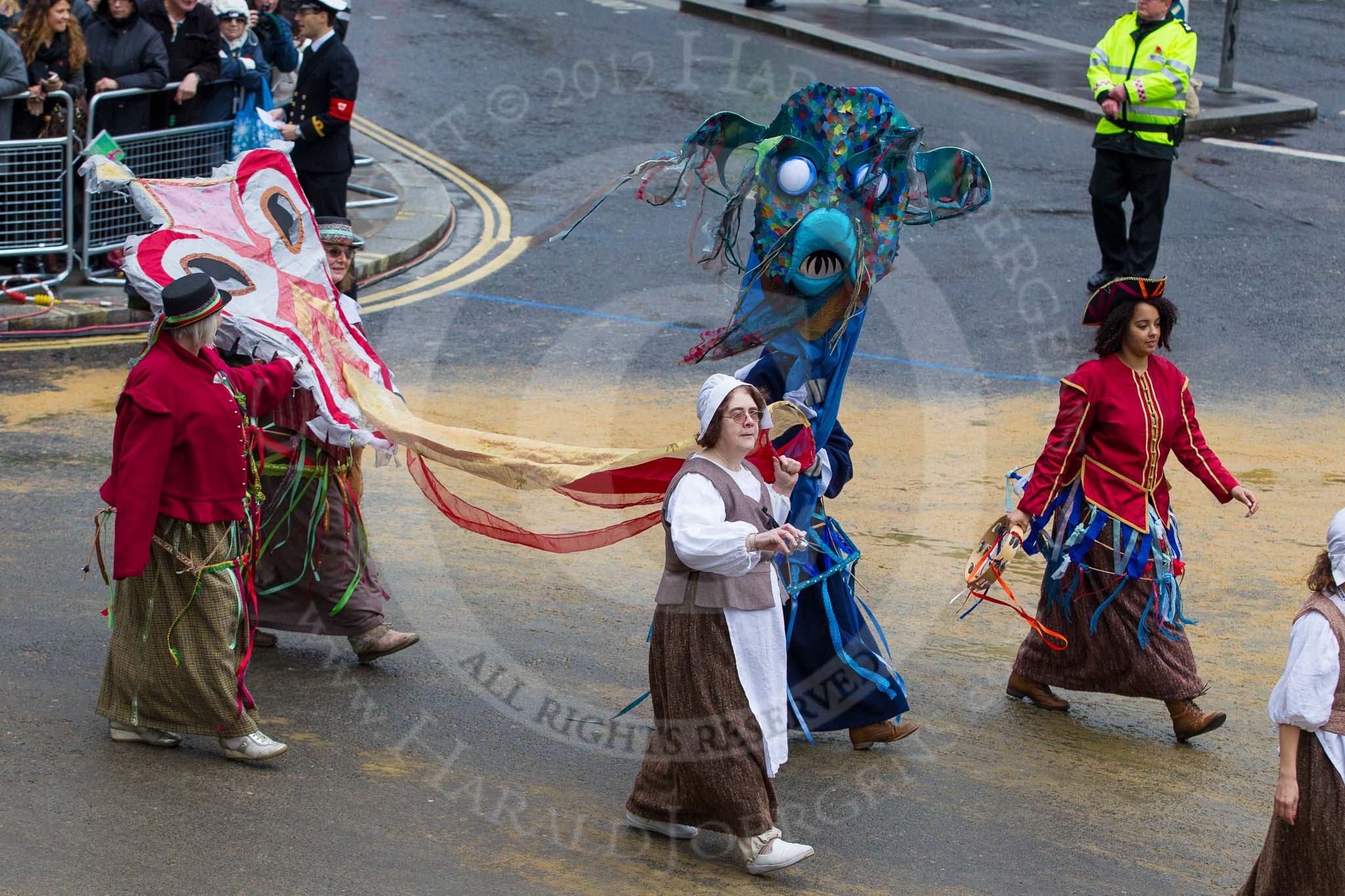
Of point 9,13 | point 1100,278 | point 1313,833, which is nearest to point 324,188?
point 9,13

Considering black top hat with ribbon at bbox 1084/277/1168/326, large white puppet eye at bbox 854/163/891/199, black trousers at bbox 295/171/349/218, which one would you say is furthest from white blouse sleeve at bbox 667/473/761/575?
black trousers at bbox 295/171/349/218

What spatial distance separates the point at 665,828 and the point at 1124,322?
2658 millimetres

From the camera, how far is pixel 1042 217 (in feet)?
45.1

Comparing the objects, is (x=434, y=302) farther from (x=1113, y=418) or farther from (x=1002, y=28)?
(x=1002, y=28)

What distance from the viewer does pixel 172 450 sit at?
5.38 meters

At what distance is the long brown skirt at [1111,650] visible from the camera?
6.07 meters

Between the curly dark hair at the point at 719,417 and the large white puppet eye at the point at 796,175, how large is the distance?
0.90 meters

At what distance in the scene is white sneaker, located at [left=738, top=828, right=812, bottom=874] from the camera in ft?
16.2

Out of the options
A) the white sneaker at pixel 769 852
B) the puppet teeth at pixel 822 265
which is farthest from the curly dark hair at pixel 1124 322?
the white sneaker at pixel 769 852

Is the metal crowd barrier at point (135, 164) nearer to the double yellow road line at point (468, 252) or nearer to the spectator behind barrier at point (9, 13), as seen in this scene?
the spectator behind barrier at point (9, 13)

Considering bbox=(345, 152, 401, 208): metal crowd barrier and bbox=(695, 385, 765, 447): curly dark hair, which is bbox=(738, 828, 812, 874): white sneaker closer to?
bbox=(695, 385, 765, 447): curly dark hair

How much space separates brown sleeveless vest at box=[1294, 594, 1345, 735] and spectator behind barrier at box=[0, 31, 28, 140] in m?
9.34

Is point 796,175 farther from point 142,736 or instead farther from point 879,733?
point 142,736

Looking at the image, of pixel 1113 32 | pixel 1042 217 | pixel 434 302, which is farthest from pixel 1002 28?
pixel 434 302
